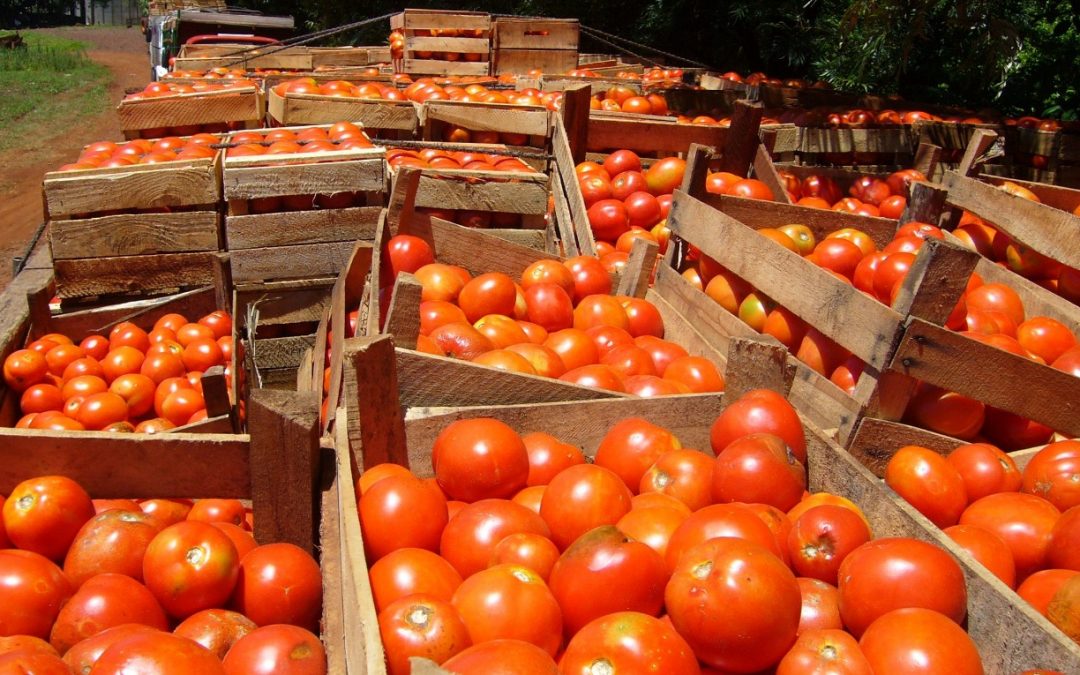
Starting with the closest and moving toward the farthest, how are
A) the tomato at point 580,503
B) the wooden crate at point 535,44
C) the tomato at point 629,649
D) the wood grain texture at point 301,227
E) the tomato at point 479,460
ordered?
the tomato at point 629,649 → the tomato at point 580,503 → the tomato at point 479,460 → the wood grain texture at point 301,227 → the wooden crate at point 535,44

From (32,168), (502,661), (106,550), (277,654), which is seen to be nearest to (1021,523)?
(502,661)

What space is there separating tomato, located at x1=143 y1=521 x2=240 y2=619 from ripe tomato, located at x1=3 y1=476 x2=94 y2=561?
11.7 inches

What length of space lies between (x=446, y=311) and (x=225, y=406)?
102 centimetres

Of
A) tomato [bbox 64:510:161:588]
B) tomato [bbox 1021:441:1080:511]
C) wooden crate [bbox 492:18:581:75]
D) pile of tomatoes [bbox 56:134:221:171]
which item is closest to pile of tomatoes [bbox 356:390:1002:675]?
tomato [bbox 64:510:161:588]

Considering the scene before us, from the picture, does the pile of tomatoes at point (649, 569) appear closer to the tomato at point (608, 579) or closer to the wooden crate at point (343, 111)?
the tomato at point (608, 579)

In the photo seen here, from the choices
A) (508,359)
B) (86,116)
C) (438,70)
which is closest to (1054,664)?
(508,359)

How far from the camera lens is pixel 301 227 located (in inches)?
192

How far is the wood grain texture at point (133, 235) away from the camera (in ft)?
15.4

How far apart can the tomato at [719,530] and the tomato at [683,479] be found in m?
0.34

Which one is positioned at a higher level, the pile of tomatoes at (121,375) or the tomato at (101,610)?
the tomato at (101,610)

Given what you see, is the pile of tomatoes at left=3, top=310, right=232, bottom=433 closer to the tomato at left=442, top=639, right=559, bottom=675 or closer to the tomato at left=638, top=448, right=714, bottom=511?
the tomato at left=638, top=448, right=714, bottom=511

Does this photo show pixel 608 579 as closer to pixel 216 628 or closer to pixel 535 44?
pixel 216 628

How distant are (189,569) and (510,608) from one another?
0.82 metres

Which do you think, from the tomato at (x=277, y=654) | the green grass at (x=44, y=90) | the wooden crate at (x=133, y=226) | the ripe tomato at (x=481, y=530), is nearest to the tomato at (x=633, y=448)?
the ripe tomato at (x=481, y=530)
